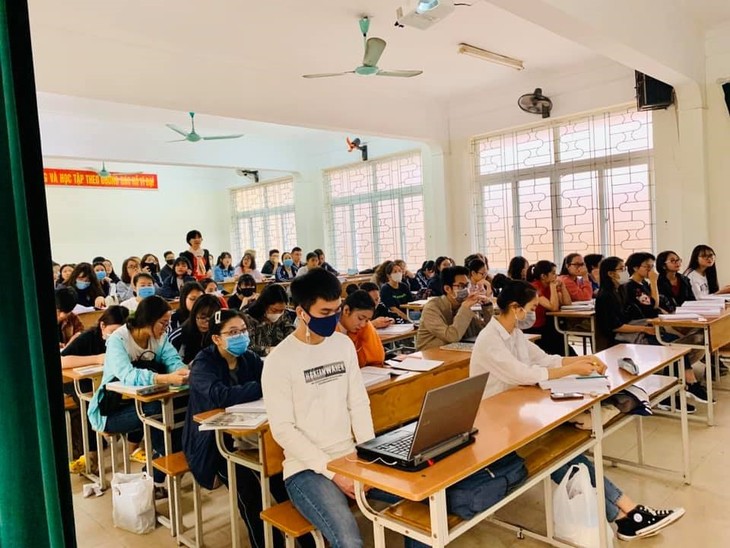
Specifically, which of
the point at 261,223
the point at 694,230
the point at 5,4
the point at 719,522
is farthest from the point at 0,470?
the point at 261,223

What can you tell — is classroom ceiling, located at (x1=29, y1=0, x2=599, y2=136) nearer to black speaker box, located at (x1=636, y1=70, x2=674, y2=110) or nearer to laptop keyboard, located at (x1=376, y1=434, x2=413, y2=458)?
black speaker box, located at (x1=636, y1=70, x2=674, y2=110)

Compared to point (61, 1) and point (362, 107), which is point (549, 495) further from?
point (362, 107)

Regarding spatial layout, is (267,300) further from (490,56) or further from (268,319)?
(490,56)

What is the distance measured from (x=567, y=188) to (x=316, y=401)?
6.46 metres

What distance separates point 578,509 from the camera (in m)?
2.31

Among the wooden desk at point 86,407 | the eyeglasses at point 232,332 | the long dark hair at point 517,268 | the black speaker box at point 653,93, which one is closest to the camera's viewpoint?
the eyeglasses at point 232,332

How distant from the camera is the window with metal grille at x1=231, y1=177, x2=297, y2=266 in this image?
12.6 metres

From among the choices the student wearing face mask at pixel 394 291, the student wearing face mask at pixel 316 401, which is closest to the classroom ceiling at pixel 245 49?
the student wearing face mask at pixel 394 291

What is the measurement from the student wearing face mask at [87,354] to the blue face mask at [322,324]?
187 centimetres

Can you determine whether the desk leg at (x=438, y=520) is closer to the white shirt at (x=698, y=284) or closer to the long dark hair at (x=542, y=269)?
the long dark hair at (x=542, y=269)

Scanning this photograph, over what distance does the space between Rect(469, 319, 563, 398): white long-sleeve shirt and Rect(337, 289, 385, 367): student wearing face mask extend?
0.69 meters

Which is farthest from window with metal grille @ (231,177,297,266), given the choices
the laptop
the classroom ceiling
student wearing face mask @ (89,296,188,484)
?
the laptop

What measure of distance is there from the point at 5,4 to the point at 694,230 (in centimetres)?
661

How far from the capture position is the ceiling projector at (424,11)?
12.6ft
